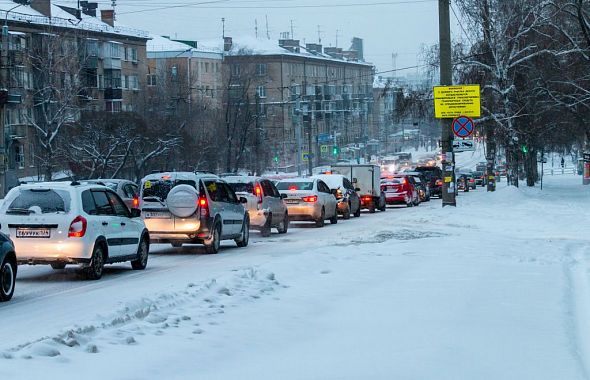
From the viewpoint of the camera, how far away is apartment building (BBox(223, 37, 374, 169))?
102 m

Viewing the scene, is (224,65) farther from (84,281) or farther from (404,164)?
(84,281)

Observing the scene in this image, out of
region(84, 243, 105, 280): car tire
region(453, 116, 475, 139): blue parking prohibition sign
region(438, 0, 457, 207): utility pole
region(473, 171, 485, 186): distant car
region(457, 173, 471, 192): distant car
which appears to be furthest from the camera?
region(473, 171, 485, 186): distant car

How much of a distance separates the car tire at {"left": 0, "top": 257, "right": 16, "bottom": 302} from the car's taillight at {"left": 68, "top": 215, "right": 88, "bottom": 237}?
2511 millimetres

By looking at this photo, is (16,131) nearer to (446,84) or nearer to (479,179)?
(479,179)

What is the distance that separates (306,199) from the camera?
33.6 meters

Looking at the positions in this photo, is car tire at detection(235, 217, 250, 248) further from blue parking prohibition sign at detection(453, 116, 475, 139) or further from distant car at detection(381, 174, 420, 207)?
distant car at detection(381, 174, 420, 207)

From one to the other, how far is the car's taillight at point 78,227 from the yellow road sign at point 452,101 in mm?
23362

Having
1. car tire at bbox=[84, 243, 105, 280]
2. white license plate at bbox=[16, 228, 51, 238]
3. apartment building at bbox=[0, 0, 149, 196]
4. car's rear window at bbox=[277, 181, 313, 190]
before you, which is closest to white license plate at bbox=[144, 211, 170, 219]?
car tire at bbox=[84, 243, 105, 280]

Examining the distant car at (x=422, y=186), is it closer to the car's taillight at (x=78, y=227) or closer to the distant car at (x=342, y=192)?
the distant car at (x=342, y=192)

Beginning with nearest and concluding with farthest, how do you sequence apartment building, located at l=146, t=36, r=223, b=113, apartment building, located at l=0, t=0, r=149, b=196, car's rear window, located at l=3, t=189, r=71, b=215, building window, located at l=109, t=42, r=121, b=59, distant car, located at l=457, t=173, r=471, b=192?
car's rear window, located at l=3, t=189, r=71, b=215, apartment building, located at l=0, t=0, r=149, b=196, distant car, located at l=457, t=173, r=471, b=192, apartment building, located at l=146, t=36, r=223, b=113, building window, located at l=109, t=42, r=121, b=59

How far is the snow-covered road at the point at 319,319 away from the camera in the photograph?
879cm

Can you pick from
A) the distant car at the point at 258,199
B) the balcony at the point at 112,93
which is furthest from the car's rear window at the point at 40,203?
the balcony at the point at 112,93

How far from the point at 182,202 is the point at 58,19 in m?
62.6

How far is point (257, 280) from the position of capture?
1410 cm
